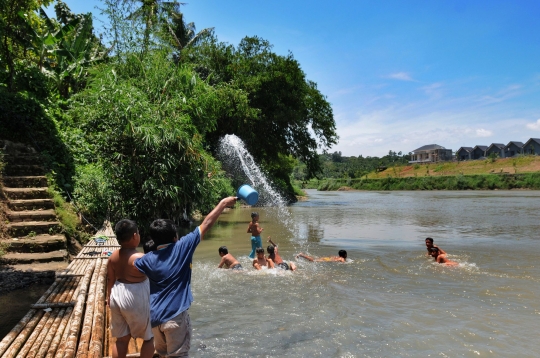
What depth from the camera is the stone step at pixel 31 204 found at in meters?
9.22

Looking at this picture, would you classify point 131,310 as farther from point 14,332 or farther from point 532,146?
point 532,146

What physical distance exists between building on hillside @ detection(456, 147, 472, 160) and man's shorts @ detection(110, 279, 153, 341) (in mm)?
94235

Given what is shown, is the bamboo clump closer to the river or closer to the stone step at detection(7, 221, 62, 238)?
the river

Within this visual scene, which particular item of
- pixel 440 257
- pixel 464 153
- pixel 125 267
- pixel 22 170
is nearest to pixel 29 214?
pixel 22 170

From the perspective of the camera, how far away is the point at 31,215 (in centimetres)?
898

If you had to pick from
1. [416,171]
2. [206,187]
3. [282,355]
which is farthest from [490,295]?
[416,171]

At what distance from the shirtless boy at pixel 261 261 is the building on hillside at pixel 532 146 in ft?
248

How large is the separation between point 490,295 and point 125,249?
6.83 m

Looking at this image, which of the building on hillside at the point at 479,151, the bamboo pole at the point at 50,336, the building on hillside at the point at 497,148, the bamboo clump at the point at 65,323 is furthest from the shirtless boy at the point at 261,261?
the building on hillside at the point at 479,151

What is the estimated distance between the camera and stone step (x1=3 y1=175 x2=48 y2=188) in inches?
396

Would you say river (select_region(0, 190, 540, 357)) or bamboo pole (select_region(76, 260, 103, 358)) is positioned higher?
bamboo pole (select_region(76, 260, 103, 358))

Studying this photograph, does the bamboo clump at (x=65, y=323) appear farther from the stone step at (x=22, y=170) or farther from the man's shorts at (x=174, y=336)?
the stone step at (x=22, y=170)

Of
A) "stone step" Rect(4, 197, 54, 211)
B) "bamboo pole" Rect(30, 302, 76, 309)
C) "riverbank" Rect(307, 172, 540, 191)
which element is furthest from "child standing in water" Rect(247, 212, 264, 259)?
"riverbank" Rect(307, 172, 540, 191)

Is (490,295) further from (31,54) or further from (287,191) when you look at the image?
(287,191)
